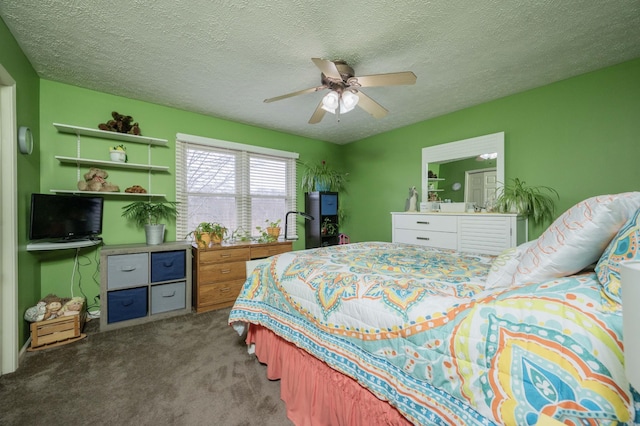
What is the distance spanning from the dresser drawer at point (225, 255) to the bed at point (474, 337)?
1.70m

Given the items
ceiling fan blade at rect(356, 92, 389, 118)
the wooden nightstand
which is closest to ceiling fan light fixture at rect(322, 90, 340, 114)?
ceiling fan blade at rect(356, 92, 389, 118)

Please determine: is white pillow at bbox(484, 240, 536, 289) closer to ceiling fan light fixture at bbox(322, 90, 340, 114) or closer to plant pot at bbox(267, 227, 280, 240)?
ceiling fan light fixture at bbox(322, 90, 340, 114)

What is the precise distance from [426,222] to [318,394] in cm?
251

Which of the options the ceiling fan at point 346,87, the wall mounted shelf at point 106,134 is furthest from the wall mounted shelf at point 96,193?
the ceiling fan at point 346,87

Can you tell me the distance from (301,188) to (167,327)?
273 centimetres

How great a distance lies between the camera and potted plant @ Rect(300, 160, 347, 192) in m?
4.17

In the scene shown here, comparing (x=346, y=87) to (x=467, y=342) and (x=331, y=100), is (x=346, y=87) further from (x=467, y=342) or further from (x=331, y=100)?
(x=467, y=342)

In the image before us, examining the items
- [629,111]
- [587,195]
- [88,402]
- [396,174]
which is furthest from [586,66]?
[88,402]

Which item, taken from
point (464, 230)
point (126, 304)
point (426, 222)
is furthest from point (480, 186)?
point (126, 304)

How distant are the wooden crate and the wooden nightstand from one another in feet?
3.27

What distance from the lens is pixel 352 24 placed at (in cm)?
169

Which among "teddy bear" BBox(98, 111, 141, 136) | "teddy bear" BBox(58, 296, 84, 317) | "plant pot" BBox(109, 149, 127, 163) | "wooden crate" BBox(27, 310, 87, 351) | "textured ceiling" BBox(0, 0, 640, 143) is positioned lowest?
"wooden crate" BBox(27, 310, 87, 351)

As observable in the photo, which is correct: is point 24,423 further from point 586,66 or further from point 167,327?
point 586,66

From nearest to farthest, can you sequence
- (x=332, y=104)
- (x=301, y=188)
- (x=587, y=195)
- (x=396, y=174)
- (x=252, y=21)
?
(x=252, y=21)
(x=332, y=104)
(x=587, y=195)
(x=396, y=174)
(x=301, y=188)
